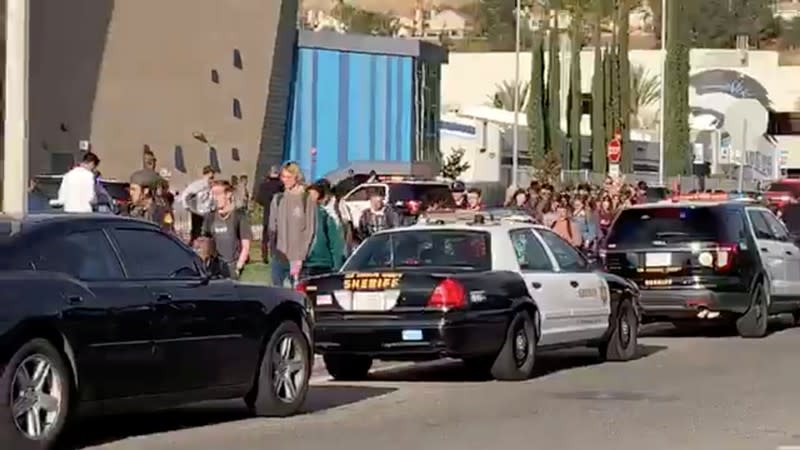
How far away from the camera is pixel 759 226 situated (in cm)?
2333

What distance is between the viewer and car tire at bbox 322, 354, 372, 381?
17.3 metres

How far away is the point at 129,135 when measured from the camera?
41.1 meters

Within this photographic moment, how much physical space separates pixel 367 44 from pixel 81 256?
4244 centimetres

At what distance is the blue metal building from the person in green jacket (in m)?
29.1

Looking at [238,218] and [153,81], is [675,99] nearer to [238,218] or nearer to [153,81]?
[153,81]

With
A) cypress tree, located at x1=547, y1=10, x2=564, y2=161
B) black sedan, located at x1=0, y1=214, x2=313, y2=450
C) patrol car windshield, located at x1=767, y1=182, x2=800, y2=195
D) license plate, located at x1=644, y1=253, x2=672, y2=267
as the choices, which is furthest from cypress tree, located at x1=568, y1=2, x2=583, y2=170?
black sedan, located at x1=0, y1=214, x2=313, y2=450

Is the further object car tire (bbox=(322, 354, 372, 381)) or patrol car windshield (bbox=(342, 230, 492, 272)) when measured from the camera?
car tire (bbox=(322, 354, 372, 381))

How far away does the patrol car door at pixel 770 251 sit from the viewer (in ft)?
75.5

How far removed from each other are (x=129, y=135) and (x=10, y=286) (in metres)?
30.4

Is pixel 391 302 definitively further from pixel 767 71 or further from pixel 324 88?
pixel 767 71

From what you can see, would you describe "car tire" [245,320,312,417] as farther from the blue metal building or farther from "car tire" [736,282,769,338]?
the blue metal building

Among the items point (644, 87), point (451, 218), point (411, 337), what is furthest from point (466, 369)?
point (644, 87)

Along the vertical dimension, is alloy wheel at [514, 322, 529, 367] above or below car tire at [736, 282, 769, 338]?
above

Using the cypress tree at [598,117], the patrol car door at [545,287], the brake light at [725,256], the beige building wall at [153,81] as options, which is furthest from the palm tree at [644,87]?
the patrol car door at [545,287]
